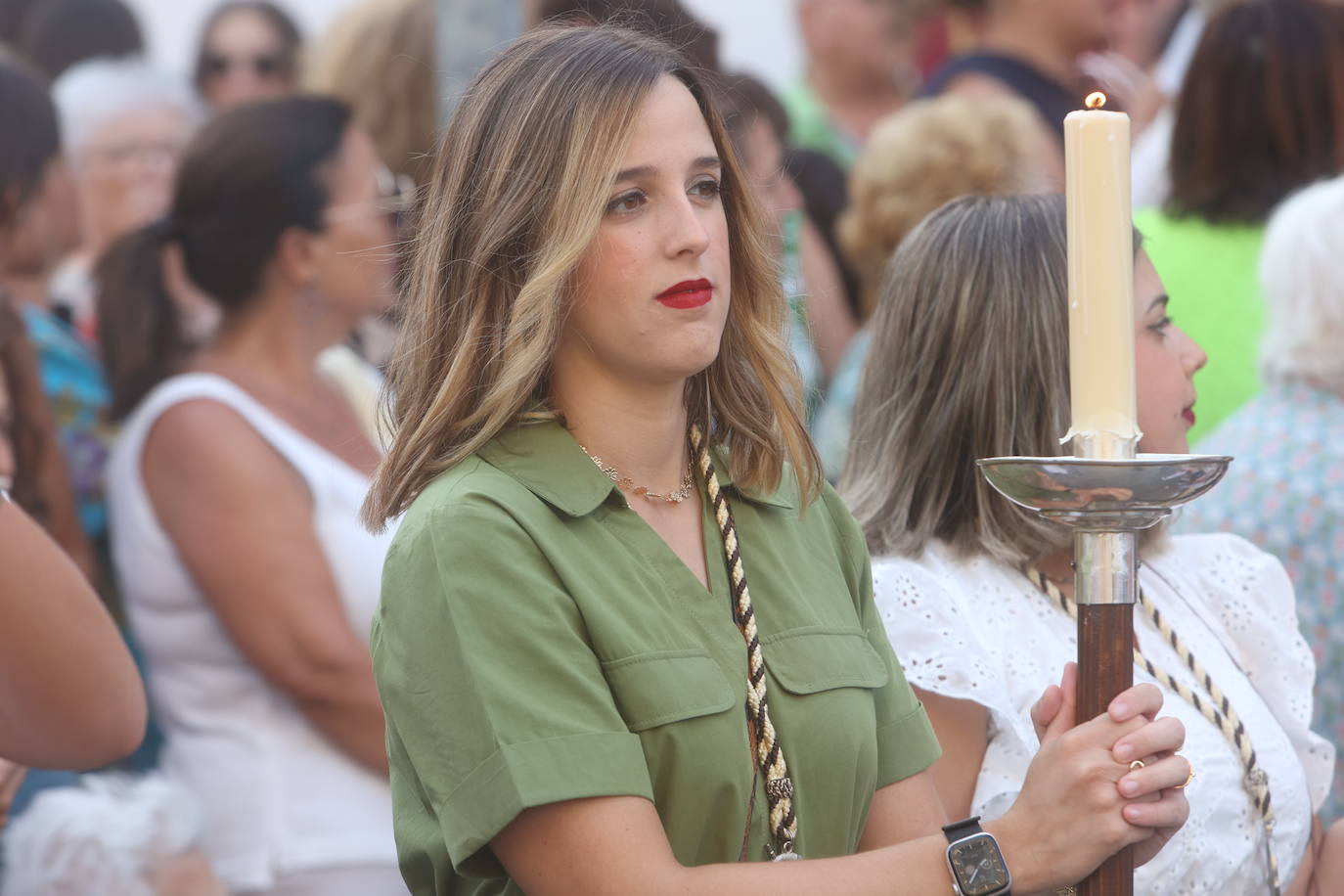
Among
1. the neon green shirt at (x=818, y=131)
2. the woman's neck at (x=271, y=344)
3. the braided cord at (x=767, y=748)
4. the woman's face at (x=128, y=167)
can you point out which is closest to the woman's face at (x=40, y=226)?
the woman's face at (x=128, y=167)

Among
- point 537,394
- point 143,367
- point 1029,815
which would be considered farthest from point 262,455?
point 1029,815

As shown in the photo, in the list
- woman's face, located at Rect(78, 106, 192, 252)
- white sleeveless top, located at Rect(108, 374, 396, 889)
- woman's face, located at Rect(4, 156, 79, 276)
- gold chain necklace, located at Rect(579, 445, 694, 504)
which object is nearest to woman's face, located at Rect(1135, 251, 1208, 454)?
gold chain necklace, located at Rect(579, 445, 694, 504)

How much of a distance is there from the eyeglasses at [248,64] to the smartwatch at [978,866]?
17.2ft

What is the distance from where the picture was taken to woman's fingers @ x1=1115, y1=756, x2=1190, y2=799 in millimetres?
1535

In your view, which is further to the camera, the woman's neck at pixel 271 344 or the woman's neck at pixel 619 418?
the woman's neck at pixel 271 344

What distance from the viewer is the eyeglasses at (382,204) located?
12.8 feet

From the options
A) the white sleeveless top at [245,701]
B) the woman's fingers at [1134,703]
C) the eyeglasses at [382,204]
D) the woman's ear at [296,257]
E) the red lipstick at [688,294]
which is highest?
the red lipstick at [688,294]

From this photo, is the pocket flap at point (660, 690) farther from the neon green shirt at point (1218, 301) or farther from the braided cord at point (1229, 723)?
the neon green shirt at point (1218, 301)

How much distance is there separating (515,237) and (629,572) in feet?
1.32

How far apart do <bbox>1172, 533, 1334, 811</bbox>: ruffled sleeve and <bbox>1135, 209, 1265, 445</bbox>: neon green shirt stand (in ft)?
4.25

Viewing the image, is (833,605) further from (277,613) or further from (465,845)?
(277,613)

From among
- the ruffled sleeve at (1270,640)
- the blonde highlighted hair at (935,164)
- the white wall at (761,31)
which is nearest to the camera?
the ruffled sleeve at (1270,640)

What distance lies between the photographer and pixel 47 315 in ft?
14.0

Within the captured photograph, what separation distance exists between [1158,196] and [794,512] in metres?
2.95
